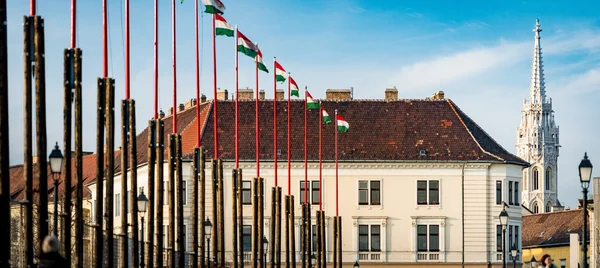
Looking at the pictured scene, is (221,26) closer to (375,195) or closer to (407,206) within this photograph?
(375,195)

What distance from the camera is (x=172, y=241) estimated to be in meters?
50.5

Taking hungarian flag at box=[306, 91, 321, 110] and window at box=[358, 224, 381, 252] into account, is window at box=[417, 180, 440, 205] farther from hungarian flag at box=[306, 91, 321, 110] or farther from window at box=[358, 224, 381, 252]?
hungarian flag at box=[306, 91, 321, 110]

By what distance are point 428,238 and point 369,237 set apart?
12.7 feet

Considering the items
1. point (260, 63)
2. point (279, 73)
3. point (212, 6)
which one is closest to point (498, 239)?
point (279, 73)

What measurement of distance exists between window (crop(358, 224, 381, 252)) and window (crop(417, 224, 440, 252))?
267cm

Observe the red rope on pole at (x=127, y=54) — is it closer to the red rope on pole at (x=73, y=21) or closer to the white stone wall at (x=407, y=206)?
the red rope on pole at (x=73, y=21)

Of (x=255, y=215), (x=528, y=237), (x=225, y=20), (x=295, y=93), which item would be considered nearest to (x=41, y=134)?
(x=225, y=20)

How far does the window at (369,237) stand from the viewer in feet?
317

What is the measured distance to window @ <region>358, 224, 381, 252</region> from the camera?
3804 inches

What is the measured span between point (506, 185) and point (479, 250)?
4851 millimetres

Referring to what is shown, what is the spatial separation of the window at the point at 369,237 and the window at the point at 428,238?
105 inches

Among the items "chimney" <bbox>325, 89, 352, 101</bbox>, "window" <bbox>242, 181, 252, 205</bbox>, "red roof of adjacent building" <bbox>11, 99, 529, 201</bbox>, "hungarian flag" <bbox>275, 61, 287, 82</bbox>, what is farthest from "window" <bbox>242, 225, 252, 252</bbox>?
"hungarian flag" <bbox>275, 61, 287, 82</bbox>

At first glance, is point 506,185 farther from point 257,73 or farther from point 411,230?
point 257,73

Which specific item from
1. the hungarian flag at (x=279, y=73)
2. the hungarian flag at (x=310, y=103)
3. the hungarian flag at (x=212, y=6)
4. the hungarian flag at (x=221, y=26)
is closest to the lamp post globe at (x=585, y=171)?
the hungarian flag at (x=212, y=6)
